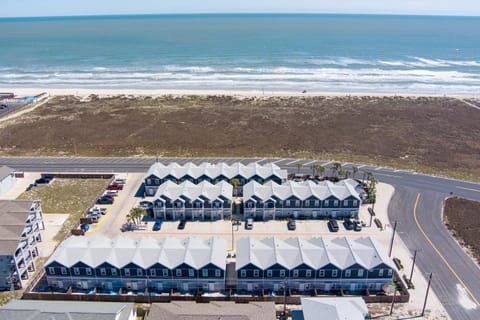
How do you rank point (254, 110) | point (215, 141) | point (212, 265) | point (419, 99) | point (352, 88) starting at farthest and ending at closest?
1. point (352, 88)
2. point (419, 99)
3. point (254, 110)
4. point (215, 141)
5. point (212, 265)

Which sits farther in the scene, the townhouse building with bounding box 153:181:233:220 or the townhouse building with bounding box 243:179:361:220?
the townhouse building with bounding box 243:179:361:220

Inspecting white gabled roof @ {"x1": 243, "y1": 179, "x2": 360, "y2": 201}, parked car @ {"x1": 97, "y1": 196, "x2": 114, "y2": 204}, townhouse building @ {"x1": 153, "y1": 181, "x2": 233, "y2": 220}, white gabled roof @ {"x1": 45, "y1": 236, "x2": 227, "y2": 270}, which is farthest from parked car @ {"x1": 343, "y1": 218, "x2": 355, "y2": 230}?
parked car @ {"x1": 97, "y1": 196, "x2": 114, "y2": 204}

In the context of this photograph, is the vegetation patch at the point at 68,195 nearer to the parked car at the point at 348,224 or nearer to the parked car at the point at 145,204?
the parked car at the point at 145,204

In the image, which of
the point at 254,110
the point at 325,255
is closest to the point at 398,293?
the point at 325,255

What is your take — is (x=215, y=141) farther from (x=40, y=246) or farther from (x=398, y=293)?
(x=398, y=293)

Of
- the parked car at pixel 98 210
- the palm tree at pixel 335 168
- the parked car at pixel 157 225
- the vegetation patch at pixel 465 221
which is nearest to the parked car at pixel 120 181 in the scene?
the parked car at pixel 98 210

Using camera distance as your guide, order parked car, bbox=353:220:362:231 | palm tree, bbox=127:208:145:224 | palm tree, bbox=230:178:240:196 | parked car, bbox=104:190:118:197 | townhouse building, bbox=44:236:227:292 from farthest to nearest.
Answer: parked car, bbox=104:190:118:197 → palm tree, bbox=230:178:240:196 → parked car, bbox=353:220:362:231 → palm tree, bbox=127:208:145:224 → townhouse building, bbox=44:236:227:292

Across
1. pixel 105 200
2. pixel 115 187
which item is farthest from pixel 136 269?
pixel 115 187

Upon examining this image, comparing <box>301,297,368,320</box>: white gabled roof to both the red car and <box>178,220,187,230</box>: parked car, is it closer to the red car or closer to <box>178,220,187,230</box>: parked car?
<box>178,220,187,230</box>: parked car
